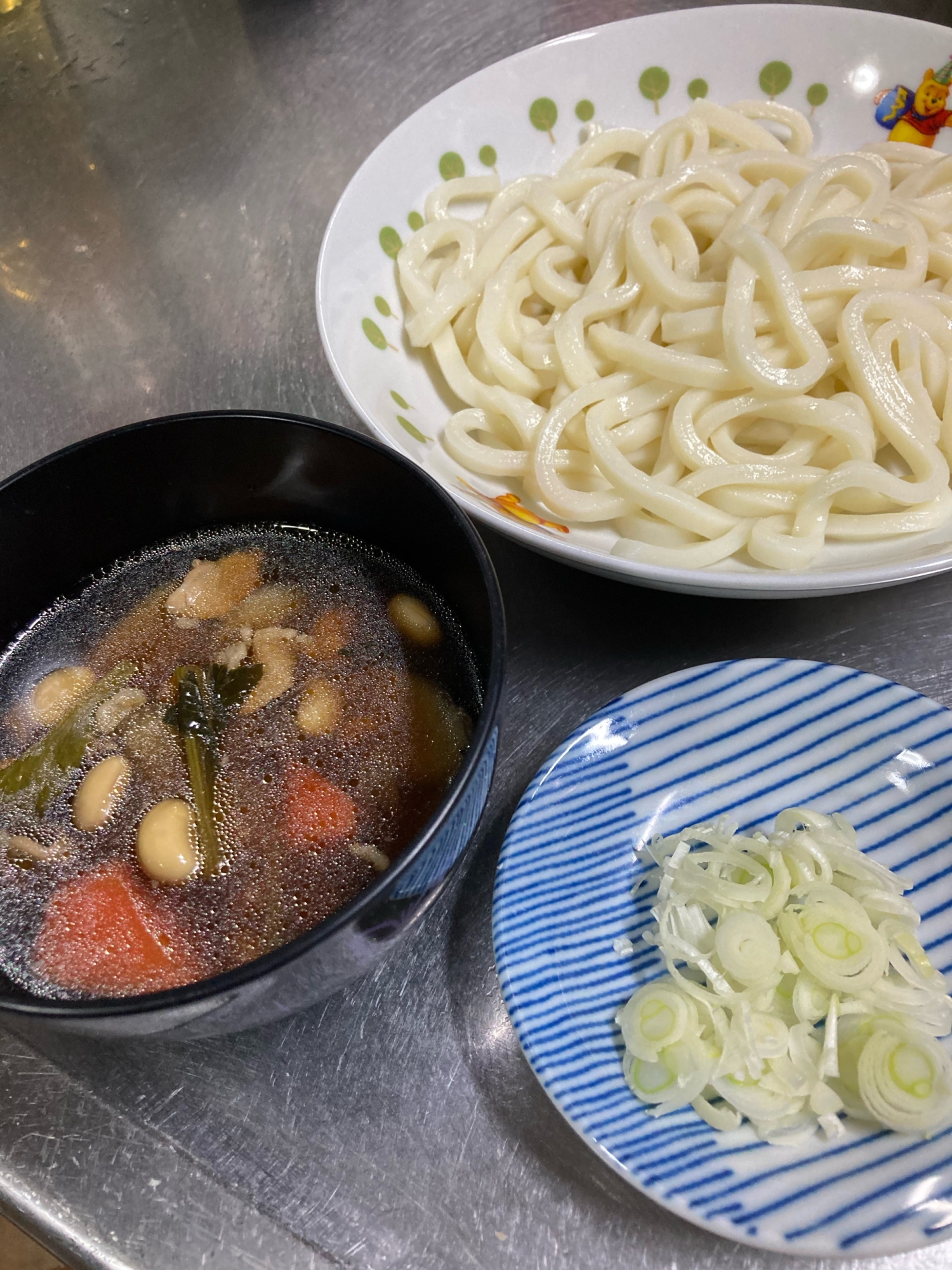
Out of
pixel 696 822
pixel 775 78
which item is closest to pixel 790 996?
pixel 696 822

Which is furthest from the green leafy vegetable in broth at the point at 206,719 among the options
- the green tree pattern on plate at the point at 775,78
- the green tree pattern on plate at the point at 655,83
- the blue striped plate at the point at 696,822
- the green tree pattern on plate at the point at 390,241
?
the green tree pattern on plate at the point at 775,78

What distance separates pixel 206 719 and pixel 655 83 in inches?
75.0

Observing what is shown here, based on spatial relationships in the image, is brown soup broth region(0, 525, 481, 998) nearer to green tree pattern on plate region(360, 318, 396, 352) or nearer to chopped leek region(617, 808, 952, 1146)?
chopped leek region(617, 808, 952, 1146)

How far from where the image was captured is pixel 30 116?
9.34 feet

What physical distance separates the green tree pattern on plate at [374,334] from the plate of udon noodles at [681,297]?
0.01 metres

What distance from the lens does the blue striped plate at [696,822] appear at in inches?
38.6

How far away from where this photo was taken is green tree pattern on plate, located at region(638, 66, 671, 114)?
2.13m

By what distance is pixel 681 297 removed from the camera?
1.69m

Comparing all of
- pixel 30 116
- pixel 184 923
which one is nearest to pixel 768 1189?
pixel 184 923

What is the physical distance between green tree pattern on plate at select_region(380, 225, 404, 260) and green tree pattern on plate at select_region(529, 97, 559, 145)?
50 cm

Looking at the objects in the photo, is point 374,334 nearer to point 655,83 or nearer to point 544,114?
point 544,114

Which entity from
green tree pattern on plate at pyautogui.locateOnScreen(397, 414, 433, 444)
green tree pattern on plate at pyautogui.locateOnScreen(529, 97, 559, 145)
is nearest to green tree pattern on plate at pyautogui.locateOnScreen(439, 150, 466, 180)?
green tree pattern on plate at pyautogui.locateOnScreen(529, 97, 559, 145)

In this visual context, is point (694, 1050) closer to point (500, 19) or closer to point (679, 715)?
point (679, 715)

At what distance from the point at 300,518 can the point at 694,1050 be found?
3.07 ft
